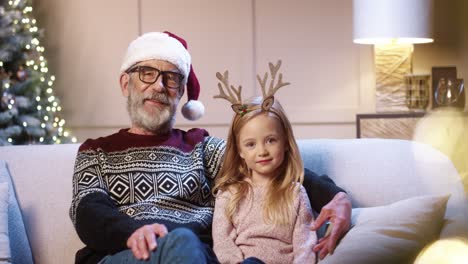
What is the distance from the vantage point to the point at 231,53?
4.80 m

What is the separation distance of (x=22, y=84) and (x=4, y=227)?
8.18 ft

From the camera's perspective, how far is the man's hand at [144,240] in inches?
60.9

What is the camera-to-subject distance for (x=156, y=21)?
15.9ft

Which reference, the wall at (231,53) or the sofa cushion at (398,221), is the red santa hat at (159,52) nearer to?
the sofa cushion at (398,221)

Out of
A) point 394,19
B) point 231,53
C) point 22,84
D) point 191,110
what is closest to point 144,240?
point 191,110

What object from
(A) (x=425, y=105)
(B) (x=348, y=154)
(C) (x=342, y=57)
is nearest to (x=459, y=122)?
(A) (x=425, y=105)

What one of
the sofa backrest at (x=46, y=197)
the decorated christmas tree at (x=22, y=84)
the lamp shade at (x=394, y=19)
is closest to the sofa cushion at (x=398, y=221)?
the sofa backrest at (x=46, y=197)

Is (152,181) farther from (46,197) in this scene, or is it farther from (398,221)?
(398,221)

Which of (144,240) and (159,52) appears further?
(159,52)

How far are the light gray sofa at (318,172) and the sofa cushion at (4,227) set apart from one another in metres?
0.07

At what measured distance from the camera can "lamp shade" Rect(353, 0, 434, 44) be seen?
152 inches

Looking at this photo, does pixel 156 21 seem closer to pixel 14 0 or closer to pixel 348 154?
pixel 14 0

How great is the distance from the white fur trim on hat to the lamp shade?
190 centimetres

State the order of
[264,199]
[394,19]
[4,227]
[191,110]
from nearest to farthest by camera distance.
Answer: [264,199], [4,227], [191,110], [394,19]
